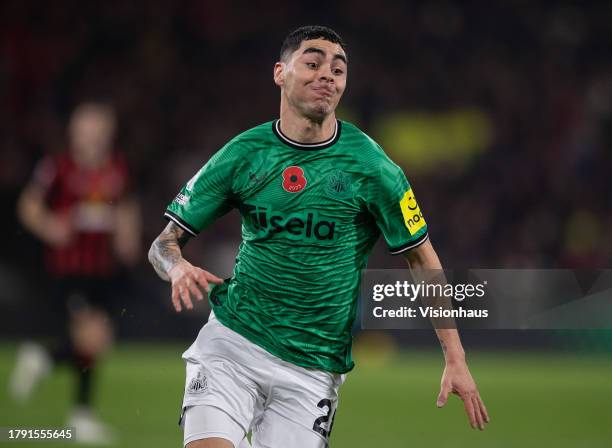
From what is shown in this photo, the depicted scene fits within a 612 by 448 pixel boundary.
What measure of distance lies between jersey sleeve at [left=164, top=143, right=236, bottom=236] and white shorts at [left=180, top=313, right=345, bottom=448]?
0.45 meters

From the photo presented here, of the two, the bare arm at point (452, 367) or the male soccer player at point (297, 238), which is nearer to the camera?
the bare arm at point (452, 367)

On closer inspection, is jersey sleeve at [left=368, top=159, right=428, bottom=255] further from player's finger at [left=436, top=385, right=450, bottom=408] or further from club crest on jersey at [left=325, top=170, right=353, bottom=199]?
player's finger at [left=436, top=385, right=450, bottom=408]

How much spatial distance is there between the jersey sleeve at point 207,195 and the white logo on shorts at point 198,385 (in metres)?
0.58

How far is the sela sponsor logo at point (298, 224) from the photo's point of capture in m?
4.20

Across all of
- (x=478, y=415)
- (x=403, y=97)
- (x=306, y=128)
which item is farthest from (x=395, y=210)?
(x=403, y=97)

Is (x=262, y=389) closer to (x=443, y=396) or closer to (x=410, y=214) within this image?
(x=443, y=396)

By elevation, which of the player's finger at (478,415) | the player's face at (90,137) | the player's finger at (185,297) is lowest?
the player's finger at (478,415)

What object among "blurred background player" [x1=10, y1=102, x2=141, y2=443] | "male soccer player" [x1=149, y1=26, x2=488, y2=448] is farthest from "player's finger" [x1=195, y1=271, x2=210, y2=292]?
"blurred background player" [x1=10, y1=102, x2=141, y2=443]

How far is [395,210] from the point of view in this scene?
423 cm

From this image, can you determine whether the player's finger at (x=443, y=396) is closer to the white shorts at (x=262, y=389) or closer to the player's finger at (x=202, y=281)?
the white shorts at (x=262, y=389)

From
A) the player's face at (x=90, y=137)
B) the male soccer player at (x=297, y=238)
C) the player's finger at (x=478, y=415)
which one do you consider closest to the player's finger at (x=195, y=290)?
the male soccer player at (x=297, y=238)

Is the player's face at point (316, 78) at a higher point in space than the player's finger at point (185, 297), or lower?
higher

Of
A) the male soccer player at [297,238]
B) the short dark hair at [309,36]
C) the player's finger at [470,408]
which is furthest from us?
the short dark hair at [309,36]

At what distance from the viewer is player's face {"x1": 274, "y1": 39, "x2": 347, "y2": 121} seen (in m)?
4.21
